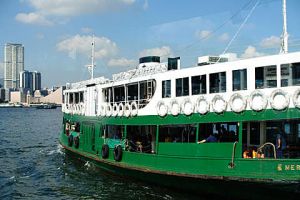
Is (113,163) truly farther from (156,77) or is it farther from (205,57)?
(205,57)

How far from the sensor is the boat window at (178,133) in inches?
631

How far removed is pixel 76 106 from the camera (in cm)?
2573

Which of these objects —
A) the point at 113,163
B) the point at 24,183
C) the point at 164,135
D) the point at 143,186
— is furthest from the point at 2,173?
the point at 164,135

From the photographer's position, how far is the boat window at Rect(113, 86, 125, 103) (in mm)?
20303

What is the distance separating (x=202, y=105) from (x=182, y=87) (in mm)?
1450

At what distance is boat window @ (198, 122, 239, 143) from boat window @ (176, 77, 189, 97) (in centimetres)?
155

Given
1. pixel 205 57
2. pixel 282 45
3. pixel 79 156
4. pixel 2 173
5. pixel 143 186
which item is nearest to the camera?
pixel 282 45

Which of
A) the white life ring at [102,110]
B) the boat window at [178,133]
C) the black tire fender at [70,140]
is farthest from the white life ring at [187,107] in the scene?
the black tire fender at [70,140]

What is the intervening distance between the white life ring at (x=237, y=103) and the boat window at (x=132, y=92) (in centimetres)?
605

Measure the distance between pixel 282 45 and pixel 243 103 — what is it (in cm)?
286

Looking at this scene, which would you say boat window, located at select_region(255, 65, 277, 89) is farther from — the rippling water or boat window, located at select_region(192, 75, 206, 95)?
the rippling water

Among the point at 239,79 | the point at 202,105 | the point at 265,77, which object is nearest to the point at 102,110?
the point at 202,105

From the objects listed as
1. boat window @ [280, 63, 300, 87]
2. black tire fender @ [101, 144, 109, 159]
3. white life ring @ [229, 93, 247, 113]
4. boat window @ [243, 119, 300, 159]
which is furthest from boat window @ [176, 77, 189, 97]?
black tire fender @ [101, 144, 109, 159]

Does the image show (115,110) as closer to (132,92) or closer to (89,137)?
(132,92)
